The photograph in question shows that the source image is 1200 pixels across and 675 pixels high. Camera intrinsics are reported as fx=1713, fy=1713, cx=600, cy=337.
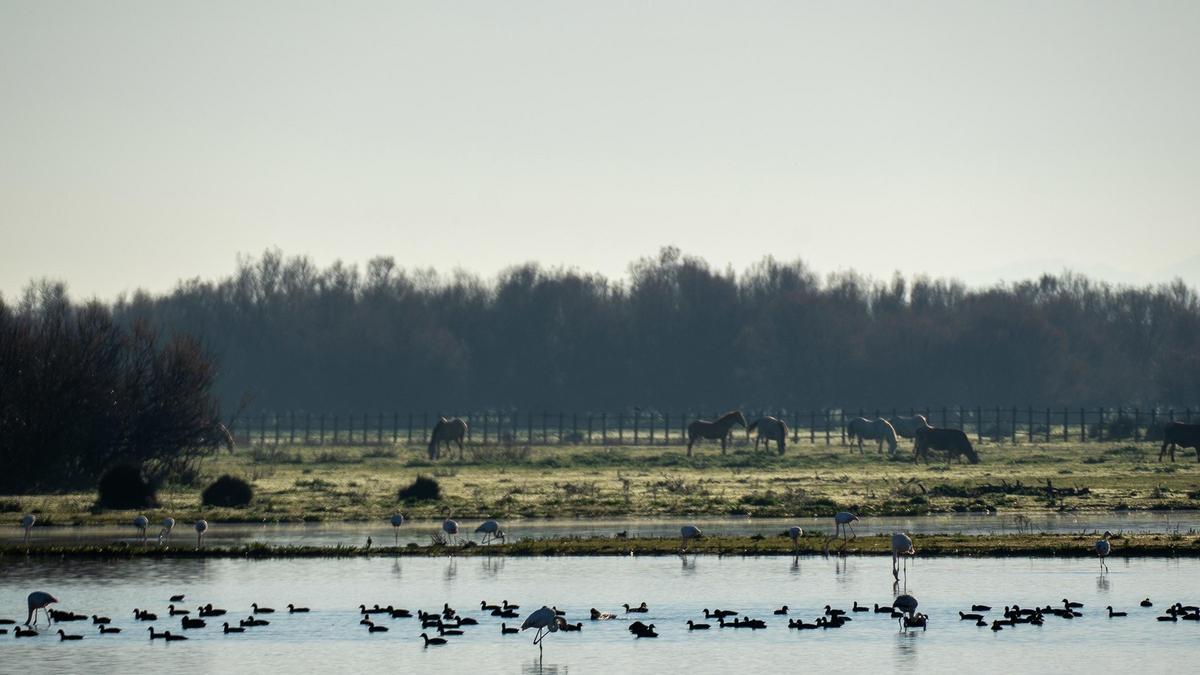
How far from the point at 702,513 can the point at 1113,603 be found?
1872cm

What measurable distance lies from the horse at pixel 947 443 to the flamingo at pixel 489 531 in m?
33.3

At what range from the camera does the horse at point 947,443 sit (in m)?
70.6

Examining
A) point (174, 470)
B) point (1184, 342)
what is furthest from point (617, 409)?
point (174, 470)

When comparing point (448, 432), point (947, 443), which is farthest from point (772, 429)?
point (448, 432)

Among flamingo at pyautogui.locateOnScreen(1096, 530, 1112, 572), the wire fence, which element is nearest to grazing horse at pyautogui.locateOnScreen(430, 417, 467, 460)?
the wire fence

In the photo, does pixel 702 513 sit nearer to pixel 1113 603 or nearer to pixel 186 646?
pixel 1113 603

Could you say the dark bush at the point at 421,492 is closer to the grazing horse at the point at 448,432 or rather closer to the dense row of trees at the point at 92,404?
the dense row of trees at the point at 92,404

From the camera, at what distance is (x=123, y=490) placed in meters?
50.3

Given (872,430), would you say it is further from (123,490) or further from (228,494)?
(123,490)

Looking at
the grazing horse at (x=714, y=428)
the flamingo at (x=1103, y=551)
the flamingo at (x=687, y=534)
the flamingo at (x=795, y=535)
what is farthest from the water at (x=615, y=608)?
the grazing horse at (x=714, y=428)

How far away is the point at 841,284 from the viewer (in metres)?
177

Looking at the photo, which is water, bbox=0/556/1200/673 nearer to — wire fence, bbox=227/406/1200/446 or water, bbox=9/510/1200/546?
water, bbox=9/510/1200/546

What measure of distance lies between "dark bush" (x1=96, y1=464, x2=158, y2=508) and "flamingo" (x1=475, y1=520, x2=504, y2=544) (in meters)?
13.6

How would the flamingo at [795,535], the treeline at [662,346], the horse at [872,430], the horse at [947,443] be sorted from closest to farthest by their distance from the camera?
the flamingo at [795,535]
the horse at [947,443]
the horse at [872,430]
the treeline at [662,346]
